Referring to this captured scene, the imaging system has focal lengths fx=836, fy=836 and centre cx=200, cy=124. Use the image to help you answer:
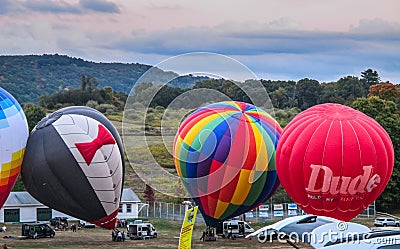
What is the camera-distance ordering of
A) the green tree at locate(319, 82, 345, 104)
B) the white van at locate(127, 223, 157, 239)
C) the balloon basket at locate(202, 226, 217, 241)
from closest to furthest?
the balloon basket at locate(202, 226, 217, 241)
the white van at locate(127, 223, 157, 239)
the green tree at locate(319, 82, 345, 104)

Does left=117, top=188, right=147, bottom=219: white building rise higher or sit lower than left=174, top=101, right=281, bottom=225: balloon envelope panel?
lower

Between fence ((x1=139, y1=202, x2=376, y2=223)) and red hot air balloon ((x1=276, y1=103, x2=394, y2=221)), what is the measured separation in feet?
23.1

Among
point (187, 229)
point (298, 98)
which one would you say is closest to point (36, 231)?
point (187, 229)

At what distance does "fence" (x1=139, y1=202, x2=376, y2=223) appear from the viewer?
28.9 metres

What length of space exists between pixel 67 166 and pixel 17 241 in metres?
4.08

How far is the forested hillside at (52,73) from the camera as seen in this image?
11625cm

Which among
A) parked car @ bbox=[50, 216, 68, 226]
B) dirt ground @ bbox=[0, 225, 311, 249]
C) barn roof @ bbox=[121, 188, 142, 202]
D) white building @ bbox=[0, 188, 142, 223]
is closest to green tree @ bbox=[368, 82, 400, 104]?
barn roof @ bbox=[121, 188, 142, 202]

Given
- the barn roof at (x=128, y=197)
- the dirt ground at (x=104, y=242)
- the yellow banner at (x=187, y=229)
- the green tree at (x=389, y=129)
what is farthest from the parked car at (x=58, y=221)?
the yellow banner at (x=187, y=229)

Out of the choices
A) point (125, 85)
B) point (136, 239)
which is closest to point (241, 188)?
point (136, 239)

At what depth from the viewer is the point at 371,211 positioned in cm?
2986

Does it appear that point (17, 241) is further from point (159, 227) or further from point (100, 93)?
point (100, 93)

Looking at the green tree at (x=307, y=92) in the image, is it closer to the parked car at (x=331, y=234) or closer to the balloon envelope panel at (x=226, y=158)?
the balloon envelope panel at (x=226, y=158)

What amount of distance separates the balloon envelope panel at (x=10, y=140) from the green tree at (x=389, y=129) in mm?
16322

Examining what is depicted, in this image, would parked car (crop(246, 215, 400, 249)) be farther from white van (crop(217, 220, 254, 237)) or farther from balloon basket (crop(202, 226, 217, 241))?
white van (crop(217, 220, 254, 237))
